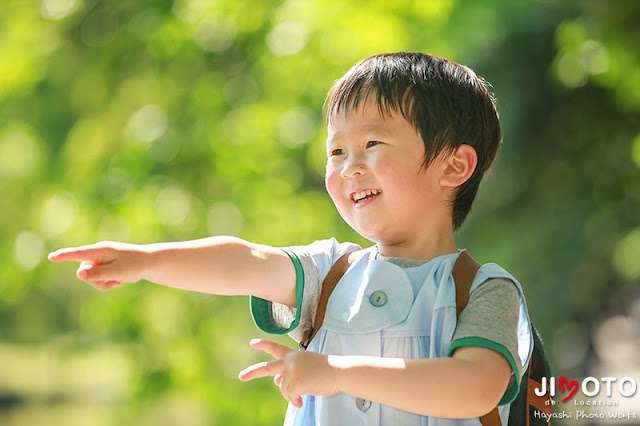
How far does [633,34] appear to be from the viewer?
2902 millimetres

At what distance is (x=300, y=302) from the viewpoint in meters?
0.92

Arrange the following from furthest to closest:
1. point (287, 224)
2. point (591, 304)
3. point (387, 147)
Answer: point (591, 304) < point (287, 224) < point (387, 147)

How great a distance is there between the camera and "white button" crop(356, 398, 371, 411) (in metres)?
0.83

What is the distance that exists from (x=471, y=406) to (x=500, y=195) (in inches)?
110

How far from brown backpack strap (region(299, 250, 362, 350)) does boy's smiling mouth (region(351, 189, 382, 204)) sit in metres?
0.08

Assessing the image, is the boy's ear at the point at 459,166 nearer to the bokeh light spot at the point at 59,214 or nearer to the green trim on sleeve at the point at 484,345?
the green trim on sleeve at the point at 484,345

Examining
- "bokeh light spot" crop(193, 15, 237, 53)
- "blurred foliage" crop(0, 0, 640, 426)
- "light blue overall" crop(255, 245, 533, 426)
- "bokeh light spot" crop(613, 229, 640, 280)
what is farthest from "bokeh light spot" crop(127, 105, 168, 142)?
"light blue overall" crop(255, 245, 533, 426)

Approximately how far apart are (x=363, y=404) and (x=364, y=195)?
26 cm

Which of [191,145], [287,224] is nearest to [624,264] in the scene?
[287,224]

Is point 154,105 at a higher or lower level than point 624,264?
higher

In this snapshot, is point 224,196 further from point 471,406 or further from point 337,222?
point 471,406

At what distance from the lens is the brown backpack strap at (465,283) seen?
84 centimetres

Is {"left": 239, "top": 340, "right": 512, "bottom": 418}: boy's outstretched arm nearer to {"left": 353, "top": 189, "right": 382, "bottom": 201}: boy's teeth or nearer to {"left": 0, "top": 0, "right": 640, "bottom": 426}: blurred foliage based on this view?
Result: {"left": 353, "top": 189, "right": 382, "bottom": 201}: boy's teeth

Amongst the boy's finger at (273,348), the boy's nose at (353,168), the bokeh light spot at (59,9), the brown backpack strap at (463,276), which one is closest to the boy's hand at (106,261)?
the boy's finger at (273,348)
